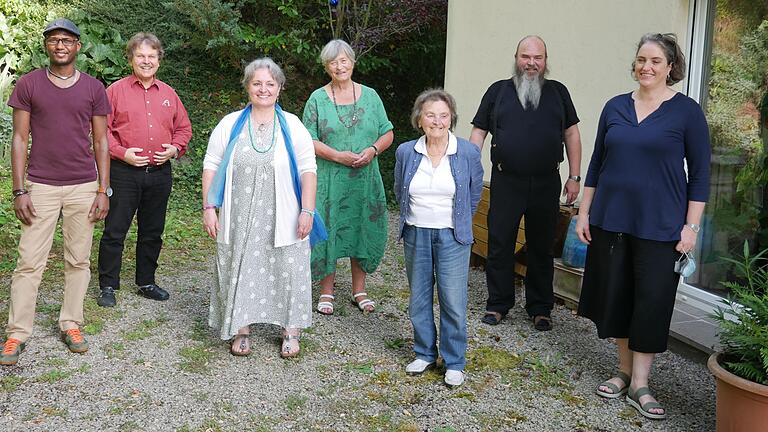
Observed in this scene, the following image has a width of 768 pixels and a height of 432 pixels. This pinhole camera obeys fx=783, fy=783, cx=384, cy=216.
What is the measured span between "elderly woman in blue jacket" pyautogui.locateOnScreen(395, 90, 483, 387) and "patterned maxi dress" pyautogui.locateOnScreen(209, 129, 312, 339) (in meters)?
0.71

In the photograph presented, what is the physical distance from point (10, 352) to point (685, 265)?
3.74 metres

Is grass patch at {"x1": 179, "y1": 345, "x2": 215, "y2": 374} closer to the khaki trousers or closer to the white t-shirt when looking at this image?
the khaki trousers

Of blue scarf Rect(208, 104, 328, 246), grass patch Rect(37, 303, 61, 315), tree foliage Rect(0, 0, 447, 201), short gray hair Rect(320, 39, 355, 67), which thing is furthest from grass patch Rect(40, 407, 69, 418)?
tree foliage Rect(0, 0, 447, 201)

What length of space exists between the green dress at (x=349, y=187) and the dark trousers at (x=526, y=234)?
0.82 metres

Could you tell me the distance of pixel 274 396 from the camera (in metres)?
4.28

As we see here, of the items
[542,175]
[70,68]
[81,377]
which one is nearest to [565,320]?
[542,175]

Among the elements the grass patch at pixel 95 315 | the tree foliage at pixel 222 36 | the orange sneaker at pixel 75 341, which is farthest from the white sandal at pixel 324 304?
the tree foliage at pixel 222 36

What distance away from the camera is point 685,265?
→ 3.94 metres

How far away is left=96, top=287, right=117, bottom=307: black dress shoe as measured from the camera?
219 inches

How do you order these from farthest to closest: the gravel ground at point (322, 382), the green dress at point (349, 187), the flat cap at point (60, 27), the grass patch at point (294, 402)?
the green dress at point (349, 187) → the flat cap at point (60, 27) → the grass patch at point (294, 402) → the gravel ground at point (322, 382)

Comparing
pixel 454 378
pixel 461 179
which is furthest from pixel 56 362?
pixel 461 179

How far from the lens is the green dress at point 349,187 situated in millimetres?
5383

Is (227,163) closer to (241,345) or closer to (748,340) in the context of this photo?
(241,345)

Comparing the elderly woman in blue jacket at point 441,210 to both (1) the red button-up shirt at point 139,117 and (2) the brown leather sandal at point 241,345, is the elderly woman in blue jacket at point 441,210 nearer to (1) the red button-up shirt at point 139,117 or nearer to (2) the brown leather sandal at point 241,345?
(2) the brown leather sandal at point 241,345
